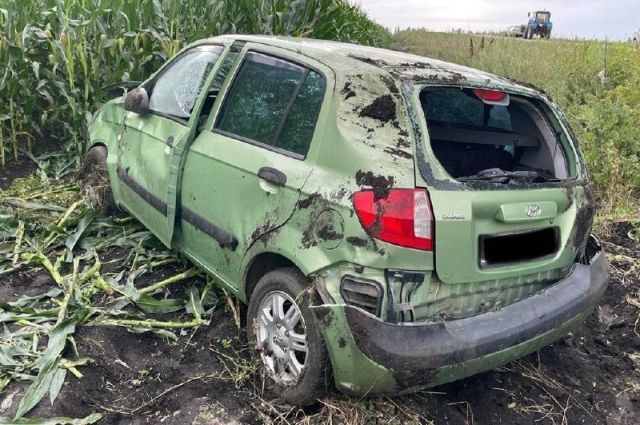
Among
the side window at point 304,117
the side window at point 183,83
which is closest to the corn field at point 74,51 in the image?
the side window at point 183,83

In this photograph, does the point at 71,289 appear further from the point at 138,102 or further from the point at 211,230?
the point at 138,102

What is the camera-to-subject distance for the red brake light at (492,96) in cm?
312

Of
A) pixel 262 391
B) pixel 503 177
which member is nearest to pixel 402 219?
pixel 503 177

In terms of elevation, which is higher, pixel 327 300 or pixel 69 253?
pixel 327 300

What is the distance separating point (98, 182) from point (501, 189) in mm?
3447

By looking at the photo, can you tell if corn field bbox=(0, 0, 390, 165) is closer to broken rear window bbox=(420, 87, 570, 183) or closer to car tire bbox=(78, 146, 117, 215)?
car tire bbox=(78, 146, 117, 215)

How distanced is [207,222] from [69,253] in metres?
1.51

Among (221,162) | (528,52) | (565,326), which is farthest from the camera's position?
(528,52)

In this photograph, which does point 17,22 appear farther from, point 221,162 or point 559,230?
point 559,230

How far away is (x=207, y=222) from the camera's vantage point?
137 inches

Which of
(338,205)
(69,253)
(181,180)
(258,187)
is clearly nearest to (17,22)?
(69,253)

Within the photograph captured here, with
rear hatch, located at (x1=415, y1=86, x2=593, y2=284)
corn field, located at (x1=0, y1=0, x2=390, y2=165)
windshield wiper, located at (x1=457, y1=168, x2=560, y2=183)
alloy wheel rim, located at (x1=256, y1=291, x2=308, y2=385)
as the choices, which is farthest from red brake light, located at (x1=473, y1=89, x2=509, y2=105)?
corn field, located at (x1=0, y1=0, x2=390, y2=165)

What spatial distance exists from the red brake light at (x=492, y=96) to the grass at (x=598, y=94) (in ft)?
10.2

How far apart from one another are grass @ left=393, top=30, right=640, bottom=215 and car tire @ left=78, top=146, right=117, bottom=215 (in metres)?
4.51
